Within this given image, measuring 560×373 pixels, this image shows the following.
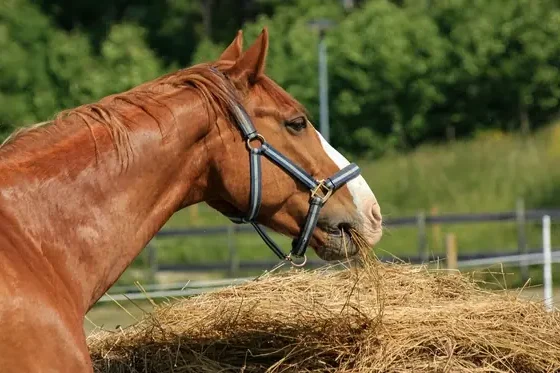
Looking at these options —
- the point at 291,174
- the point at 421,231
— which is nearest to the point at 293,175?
the point at 291,174

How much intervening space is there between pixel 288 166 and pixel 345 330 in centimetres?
102

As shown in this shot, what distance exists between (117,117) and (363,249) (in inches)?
43.2

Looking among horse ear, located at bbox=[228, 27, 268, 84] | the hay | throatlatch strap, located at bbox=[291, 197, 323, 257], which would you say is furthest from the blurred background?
horse ear, located at bbox=[228, 27, 268, 84]

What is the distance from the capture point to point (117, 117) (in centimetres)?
332

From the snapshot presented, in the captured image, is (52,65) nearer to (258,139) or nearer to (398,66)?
(398,66)

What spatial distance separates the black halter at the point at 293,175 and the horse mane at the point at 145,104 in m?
0.09

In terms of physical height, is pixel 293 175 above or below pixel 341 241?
above

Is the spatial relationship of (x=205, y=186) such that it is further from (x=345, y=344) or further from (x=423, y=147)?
(x=423, y=147)

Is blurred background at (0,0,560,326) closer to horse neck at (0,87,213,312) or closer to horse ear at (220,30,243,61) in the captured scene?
horse ear at (220,30,243,61)

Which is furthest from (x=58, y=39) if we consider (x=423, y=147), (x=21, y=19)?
(x=423, y=147)

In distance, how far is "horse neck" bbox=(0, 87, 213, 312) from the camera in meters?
3.10

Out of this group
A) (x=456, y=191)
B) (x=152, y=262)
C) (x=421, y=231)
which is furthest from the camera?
(x=456, y=191)

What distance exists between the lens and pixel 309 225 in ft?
11.7

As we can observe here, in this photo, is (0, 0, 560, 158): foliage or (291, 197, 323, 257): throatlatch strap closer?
(291, 197, 323, 257): throatlatch strap
